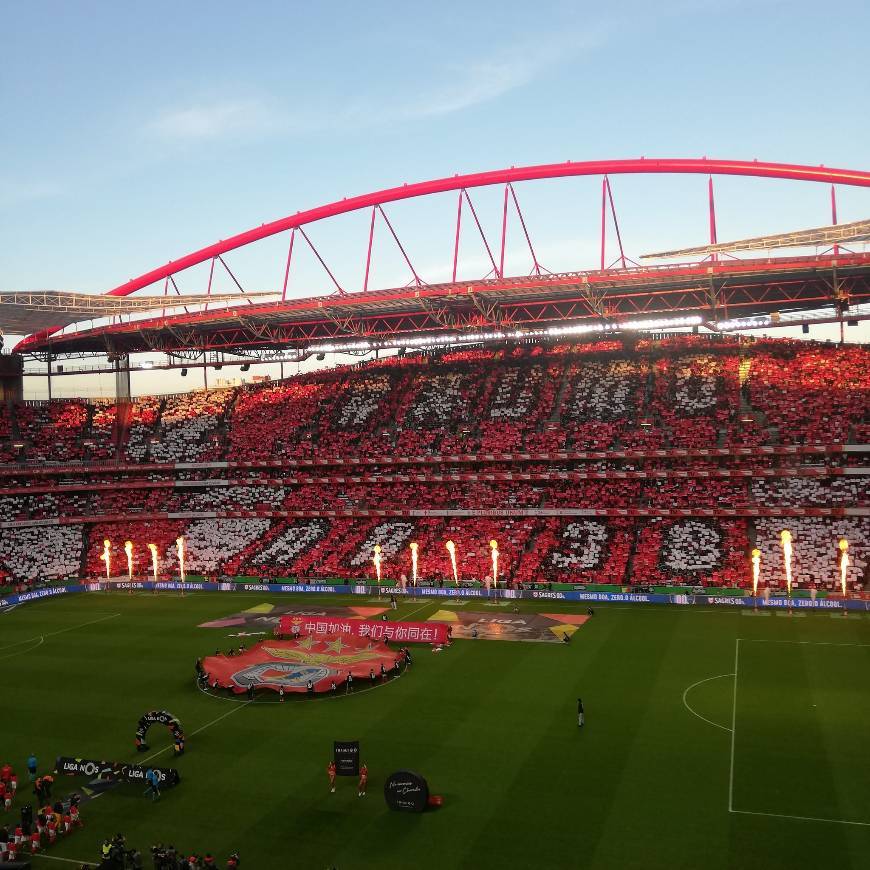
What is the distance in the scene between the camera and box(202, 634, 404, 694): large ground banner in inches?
1499

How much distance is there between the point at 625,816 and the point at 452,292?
41.0 m

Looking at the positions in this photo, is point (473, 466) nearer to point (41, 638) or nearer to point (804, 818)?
point (41, 638)

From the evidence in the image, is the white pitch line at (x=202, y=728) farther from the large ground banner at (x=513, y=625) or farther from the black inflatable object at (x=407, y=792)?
the large ground banner at (x=513, y=625)

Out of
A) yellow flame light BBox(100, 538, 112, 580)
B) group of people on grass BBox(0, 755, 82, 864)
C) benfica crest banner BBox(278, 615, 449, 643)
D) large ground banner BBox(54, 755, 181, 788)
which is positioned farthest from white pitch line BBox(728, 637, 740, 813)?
yellow flame light BBox(100, 538, 112, 580)

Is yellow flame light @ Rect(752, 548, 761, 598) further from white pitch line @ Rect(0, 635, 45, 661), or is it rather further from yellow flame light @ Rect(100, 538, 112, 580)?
yellow flame light @ Rect(100, 538, 112, 580)

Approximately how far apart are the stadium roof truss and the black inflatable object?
38.7 metres

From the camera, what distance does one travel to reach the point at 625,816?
953 inches

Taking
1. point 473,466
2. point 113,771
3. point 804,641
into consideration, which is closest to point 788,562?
point 804,641

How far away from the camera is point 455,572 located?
58406 mm

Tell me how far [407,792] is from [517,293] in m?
40.9

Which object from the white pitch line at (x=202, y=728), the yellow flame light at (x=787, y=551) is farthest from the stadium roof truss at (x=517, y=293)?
the white pitch line at (x=202, y=728)

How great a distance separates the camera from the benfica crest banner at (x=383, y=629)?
44.9m

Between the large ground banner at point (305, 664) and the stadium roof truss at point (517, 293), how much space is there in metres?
26.5

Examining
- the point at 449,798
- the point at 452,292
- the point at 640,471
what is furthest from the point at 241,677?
the point at 640,471
